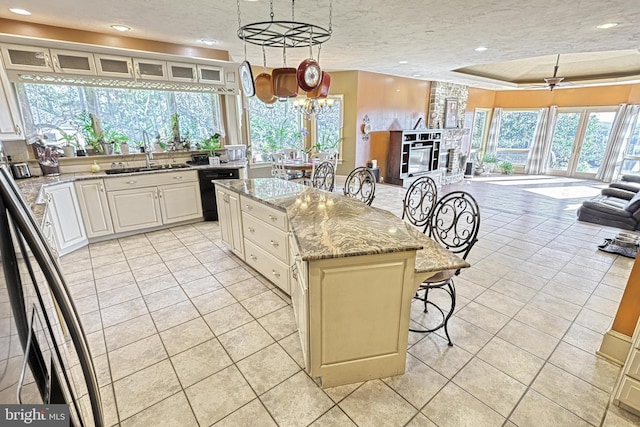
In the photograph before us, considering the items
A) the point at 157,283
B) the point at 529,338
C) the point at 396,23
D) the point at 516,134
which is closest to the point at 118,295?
the point at 157,283

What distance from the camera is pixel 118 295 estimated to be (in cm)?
281

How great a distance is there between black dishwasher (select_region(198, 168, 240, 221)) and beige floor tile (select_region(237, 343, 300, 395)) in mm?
3129

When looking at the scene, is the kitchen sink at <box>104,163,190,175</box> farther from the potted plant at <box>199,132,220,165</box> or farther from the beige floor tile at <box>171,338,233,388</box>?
the beige floor tile at <box>171,338,233,388</box>

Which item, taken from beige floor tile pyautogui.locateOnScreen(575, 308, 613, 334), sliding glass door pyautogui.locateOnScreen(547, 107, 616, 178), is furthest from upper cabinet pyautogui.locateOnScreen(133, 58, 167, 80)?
sliding glass door pyautogui.locateOnScreen(547, 107, 616, 178)

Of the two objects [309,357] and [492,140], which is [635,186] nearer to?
[492,140]

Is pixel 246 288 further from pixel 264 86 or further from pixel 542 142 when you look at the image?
pixel 542 142

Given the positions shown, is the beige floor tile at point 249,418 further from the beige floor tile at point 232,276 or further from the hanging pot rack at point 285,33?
the hanging pot rack at point 285,33

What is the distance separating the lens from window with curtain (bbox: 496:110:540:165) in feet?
33.1

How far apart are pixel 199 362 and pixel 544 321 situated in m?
2.66

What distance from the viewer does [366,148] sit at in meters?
7.13

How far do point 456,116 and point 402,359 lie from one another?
352 inches

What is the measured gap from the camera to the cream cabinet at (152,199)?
4.00 metres

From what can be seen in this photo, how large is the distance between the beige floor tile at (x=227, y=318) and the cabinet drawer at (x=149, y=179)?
8.25ft

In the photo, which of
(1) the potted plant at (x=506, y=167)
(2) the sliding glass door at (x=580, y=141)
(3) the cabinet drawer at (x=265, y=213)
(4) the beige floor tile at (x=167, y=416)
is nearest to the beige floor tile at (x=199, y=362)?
(4) the beige floor tile at (x=167, y=416)
